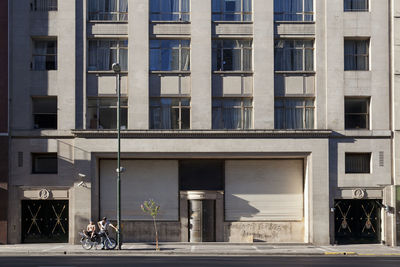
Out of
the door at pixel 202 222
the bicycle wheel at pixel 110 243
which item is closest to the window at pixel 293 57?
the door at pixel 202 222

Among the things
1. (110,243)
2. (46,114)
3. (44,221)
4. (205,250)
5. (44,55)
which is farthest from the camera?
(44,55)

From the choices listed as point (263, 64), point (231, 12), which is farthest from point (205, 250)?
point (231, 12)

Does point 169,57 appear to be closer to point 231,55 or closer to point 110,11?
point 231,55

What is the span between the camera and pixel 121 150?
32.5 m

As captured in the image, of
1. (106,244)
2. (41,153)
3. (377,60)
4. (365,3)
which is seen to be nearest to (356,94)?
(377,60)

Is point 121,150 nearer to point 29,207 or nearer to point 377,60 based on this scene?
point 29,207

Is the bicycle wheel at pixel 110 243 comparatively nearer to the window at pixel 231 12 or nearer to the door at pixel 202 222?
the door at pixel 202 222

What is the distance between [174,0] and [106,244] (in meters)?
15.1

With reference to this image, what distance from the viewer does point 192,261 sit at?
24.1m

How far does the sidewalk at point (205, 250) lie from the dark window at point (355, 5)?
14260 mm

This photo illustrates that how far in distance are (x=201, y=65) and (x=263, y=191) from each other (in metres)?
8.54

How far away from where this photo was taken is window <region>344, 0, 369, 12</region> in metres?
33.5

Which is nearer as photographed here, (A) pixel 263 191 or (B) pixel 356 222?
(B) pixel 356 222

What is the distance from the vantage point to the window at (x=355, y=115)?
33406 millimetres
